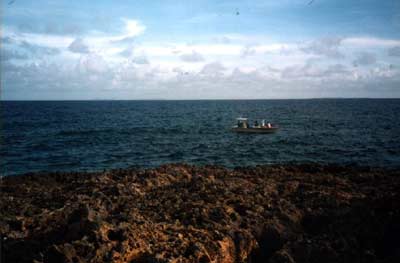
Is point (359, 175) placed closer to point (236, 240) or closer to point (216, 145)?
point (236, 240)

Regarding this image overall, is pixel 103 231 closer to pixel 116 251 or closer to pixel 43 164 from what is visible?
pixel 116 251

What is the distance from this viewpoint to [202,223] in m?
10.6

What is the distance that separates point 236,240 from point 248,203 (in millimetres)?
2921

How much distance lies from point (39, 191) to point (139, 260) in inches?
422

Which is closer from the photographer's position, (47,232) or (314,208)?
(47,232)

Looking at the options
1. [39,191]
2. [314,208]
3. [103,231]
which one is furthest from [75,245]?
[39,191]

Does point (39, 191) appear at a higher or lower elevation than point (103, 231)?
lower

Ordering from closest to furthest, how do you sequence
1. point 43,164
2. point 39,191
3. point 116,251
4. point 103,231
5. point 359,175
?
1. point 116,251
2. point 103,231
3. point 39,191
4. point 359,175
5. point 43,164

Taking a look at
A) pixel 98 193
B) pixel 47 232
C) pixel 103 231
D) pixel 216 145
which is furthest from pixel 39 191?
pixel 216 145

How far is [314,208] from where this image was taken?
11977mm

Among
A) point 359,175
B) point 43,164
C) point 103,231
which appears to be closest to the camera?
point 103,231

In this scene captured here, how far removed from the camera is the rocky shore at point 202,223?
28.4 feet

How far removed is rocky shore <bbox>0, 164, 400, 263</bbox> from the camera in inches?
341

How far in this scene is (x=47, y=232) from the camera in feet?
32.1
